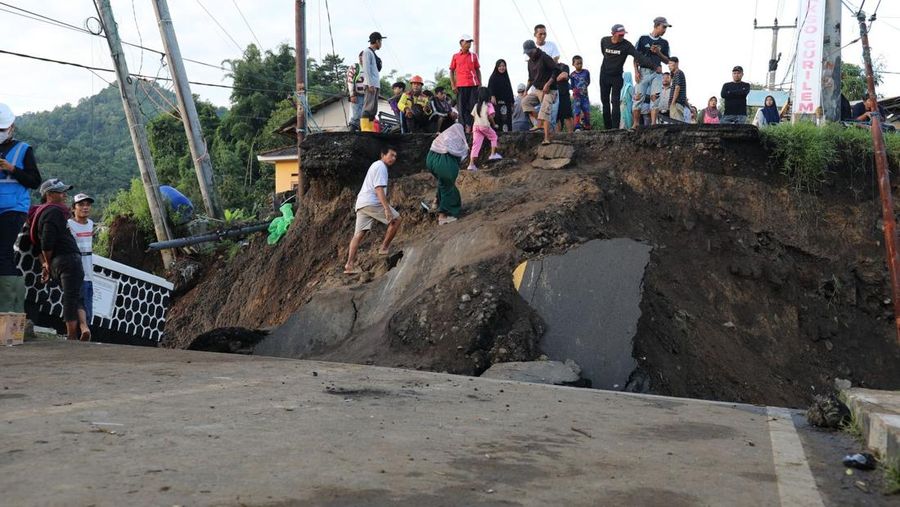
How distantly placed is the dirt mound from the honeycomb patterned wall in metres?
1.43

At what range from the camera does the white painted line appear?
144 inches

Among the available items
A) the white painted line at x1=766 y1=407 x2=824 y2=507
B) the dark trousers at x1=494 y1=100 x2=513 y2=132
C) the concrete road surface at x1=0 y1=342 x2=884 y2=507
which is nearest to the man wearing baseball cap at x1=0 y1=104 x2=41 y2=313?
the concrete road surface at x1=0 y1=342 x2=884 y2=507

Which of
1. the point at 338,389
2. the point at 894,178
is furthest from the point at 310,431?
the point at 894,178

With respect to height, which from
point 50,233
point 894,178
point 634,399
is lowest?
point 634,399

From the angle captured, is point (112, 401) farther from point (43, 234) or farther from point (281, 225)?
point (281, 225)

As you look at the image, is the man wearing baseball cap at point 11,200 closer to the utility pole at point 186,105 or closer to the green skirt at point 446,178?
the green skirt at point 446,178

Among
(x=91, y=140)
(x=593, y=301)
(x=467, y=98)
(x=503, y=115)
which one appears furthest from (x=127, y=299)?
(x=91, y=140)

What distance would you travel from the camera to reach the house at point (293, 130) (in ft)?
122

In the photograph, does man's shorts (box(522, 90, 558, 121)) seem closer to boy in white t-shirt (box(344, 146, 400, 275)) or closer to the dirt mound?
the dirt mound

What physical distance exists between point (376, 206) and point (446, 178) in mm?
1063

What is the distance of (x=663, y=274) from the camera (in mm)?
11984

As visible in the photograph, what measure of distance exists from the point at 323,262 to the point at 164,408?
420 inches

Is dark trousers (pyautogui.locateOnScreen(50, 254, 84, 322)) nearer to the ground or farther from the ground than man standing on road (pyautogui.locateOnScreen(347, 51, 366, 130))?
nearer to the ground

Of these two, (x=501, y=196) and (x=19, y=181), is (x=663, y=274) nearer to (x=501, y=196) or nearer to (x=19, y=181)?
(x=501, y=196)
